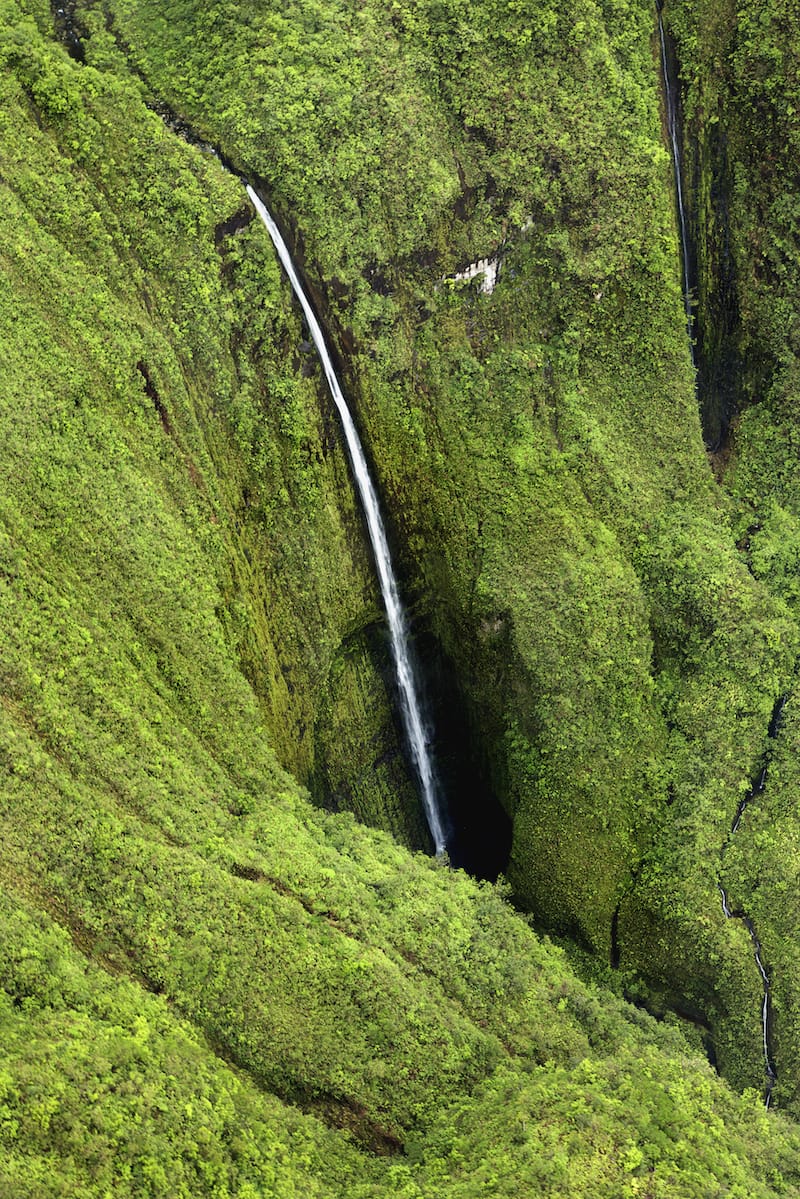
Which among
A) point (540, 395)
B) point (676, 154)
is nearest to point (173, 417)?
point (540, 395)

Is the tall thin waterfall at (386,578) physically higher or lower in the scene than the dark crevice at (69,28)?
lower

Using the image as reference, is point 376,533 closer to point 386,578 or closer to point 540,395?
point 386,578

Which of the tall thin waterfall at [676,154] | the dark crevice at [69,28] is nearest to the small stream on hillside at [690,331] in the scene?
the tall thin waterfall at [676,154]

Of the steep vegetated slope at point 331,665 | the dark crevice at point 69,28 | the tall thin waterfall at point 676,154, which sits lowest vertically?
the steep vegetated slope at point 331,665

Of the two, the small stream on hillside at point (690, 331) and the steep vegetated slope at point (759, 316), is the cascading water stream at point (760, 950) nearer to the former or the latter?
the small stream on hillside at point (690, 331)

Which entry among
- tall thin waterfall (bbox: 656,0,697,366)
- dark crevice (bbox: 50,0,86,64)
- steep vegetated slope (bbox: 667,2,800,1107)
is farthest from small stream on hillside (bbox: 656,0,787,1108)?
dark crevice (bbox: 50,0,86,64)

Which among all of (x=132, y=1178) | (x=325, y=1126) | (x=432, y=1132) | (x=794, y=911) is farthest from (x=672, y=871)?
(x=132, y=1178)

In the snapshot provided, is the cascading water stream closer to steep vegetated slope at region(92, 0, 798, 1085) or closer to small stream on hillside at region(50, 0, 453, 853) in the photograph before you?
steep vegetated slope at region(92, 0, 798, 1085)
